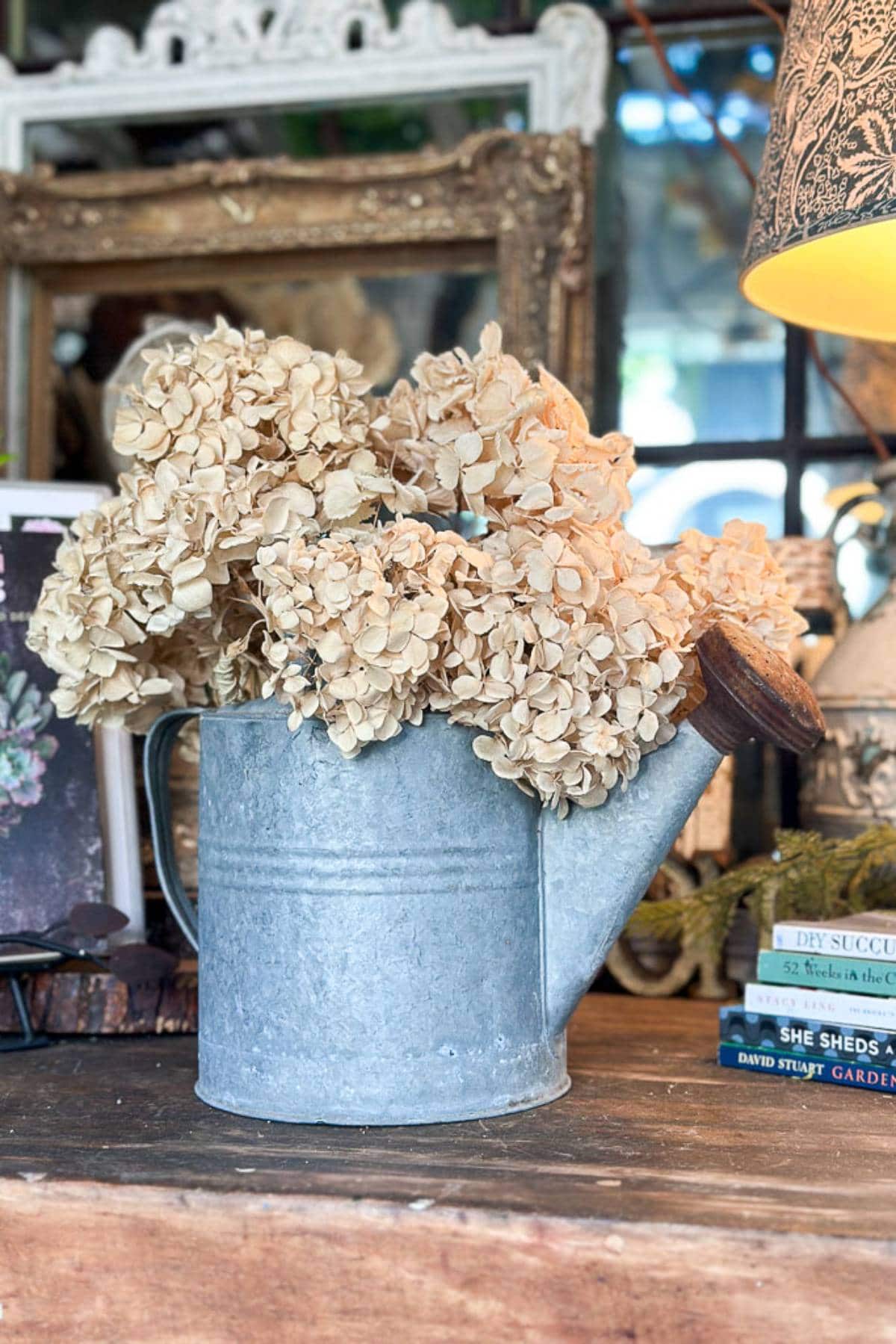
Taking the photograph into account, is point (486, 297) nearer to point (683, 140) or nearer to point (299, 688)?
point (683, 140)

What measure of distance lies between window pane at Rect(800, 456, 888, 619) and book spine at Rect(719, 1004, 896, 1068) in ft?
1.82

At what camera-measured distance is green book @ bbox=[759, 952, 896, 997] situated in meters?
0.90

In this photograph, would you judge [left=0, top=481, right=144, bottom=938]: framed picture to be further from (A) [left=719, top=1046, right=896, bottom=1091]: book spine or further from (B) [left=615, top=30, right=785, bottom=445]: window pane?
(B) [left=615, top=30, right=785, bottom=445]: window pane

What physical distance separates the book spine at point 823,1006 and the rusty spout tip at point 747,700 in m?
0.19

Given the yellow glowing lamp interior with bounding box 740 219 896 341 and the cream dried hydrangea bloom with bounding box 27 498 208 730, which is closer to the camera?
the cream dried hydrangea bloom with bounding box 27 498 208 730

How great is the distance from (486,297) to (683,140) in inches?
10.4

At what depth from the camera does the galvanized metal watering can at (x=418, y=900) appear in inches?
31.4

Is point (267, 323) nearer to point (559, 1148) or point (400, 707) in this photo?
point (400, 707)

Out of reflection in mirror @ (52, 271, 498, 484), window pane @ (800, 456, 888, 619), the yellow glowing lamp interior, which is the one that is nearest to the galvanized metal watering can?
the yellow glowing lamp interior

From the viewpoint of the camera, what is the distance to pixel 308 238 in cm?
145

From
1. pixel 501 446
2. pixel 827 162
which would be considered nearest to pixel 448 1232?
pixel 501 446

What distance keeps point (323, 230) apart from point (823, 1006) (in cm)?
93

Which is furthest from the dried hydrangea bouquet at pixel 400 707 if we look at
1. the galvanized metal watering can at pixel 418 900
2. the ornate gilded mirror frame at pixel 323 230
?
the ornate gilded mirror frame at pixel 323 230

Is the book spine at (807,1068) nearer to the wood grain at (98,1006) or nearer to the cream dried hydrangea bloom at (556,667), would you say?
the cream dried hydrangea bloom at (556,667)
